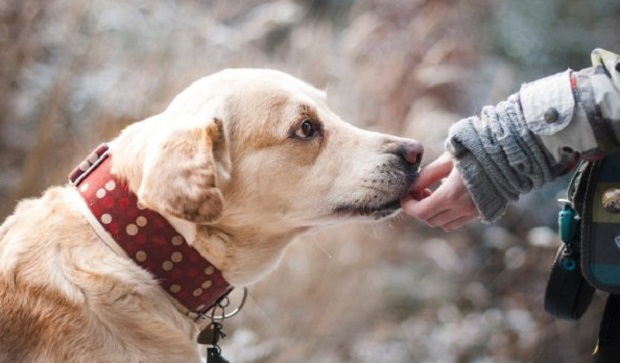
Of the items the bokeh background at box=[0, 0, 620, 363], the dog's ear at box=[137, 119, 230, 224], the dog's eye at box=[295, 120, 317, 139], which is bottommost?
the bokeh background at box=[0, 0, 620, 363]

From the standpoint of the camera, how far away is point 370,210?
1.68 m

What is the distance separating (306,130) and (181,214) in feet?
1.42

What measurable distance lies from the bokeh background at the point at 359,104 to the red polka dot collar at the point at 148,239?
149 centimetres

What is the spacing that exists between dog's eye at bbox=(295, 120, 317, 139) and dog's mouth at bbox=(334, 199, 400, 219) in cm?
19

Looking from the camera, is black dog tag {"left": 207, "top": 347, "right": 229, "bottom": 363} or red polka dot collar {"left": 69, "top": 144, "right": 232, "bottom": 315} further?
black dog tag {"left": 207, "top": 347, "right": 229, "bottom": 363}

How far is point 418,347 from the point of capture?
304 cm

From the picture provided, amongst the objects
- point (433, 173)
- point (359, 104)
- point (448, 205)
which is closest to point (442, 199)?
point (448, 205)

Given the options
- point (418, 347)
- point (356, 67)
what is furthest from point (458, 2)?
point (418, 347)

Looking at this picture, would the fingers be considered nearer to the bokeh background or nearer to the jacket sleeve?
the jacket sleeve

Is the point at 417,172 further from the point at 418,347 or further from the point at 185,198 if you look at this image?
the point at 418,347

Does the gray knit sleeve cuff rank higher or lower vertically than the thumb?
higher

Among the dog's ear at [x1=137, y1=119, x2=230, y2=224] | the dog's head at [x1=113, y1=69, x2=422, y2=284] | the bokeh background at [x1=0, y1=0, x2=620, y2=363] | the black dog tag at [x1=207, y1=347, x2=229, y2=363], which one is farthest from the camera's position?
the bokeh background at [x1=0, y1=0, x2=620, y2=363]

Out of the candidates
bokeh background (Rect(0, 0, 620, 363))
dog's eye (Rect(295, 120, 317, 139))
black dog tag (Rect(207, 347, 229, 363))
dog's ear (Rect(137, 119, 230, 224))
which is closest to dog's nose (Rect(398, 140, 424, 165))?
dog's eye (Rect(295, 120, 317, 139))

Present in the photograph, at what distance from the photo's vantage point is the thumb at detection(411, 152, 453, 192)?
5.38 ft
